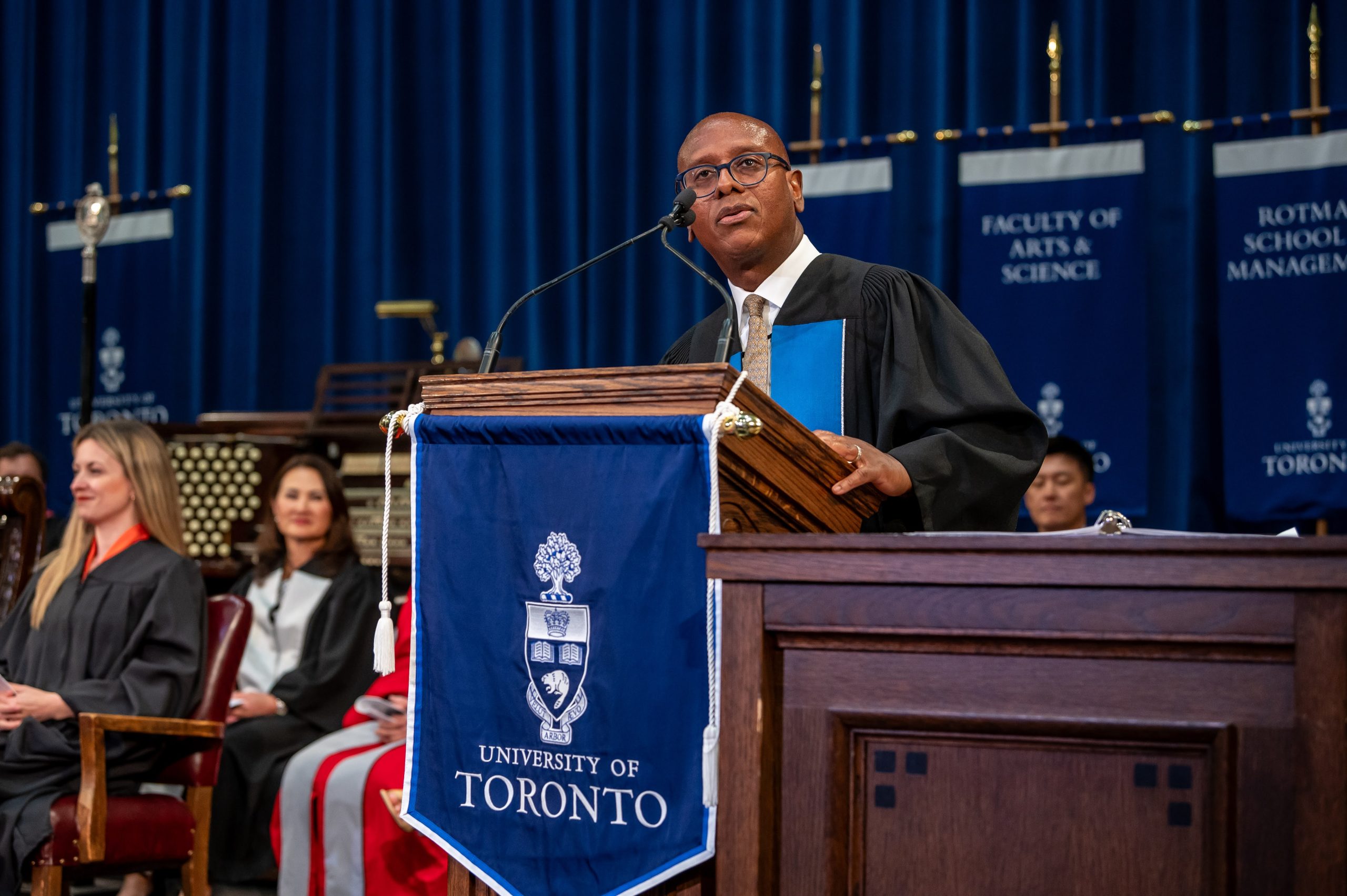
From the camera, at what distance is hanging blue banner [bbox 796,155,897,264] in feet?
18.8

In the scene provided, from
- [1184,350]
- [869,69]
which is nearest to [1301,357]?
[1184,350]

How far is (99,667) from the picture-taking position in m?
3.79

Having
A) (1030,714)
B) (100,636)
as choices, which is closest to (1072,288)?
(100,636)

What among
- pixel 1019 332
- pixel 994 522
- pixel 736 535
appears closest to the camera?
pixel 736 535

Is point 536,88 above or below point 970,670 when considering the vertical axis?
above

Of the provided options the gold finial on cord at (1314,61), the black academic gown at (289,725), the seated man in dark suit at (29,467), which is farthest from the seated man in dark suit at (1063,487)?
the seated man in dark suit at (29,467)

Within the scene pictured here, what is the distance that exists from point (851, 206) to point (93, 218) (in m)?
3.30

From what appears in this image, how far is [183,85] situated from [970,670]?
7.47 metres

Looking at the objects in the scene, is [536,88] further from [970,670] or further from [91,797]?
[970,670]

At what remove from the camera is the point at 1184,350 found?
592 centimetres

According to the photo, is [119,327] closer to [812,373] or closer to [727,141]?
[727,141]

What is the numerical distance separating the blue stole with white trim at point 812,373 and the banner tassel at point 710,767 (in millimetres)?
830

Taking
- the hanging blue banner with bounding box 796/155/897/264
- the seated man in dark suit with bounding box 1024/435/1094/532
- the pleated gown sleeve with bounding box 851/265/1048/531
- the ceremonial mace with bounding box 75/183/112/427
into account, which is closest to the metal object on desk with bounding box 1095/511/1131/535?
the pleated gown sleeve with bounding box 851/265/1048/531

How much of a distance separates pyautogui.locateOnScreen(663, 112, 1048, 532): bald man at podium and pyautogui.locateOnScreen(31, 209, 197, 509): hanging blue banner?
16.4 ft
